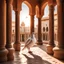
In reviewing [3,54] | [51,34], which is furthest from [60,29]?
[3,54]

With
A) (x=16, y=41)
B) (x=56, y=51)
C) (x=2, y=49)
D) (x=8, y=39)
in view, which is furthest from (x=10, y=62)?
(x=16, y=41)

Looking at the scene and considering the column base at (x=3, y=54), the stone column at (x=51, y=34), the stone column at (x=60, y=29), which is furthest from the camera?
the stone column at (x=51, y=34)

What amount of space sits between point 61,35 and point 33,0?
725 centimetres

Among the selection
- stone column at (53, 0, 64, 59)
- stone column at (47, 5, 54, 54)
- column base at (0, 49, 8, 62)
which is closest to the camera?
column base at (0, 49, 8, 62)

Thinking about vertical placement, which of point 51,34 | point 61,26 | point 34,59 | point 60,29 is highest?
point 61,26

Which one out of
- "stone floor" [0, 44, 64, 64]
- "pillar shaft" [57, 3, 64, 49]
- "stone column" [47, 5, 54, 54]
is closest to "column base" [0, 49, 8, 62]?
"stone floor" [0, 44, 64, 64]

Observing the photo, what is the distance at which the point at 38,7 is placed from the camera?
16453mm

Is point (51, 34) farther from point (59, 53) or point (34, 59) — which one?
point (34, 59)

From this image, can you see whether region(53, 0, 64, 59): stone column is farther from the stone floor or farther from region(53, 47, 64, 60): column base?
the stone floor

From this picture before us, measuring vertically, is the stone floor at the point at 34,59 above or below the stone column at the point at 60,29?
below

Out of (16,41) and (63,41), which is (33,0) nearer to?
(16,41)

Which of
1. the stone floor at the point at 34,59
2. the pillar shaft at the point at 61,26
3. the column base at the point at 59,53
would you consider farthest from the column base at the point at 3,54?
the pillar shaft at the point at 61,26

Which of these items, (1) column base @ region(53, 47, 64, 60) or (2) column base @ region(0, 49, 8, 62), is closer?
(2) column base @ region(0, 49, 8, 62)

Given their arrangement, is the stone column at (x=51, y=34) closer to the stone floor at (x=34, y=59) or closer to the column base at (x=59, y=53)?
the stone floor at (x=34, y=59)
